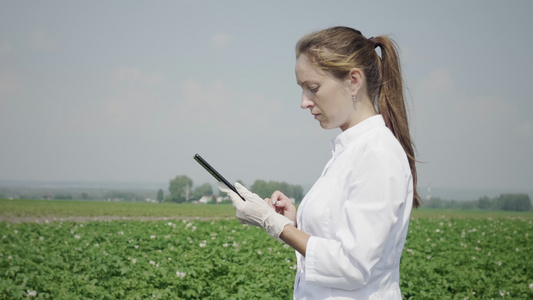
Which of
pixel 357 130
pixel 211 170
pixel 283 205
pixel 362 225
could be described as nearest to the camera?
pixel 362 225

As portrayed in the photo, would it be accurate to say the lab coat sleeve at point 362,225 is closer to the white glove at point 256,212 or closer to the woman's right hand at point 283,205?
the white glove at point 256,212

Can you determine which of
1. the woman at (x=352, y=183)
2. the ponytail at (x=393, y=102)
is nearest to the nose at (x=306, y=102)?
the woman at (x=352, y=183)

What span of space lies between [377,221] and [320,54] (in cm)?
65

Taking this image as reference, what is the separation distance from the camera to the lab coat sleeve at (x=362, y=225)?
5.34 feet

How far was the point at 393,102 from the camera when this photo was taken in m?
2.04

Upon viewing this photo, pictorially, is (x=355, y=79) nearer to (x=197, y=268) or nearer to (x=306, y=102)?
(x=306, y=102)

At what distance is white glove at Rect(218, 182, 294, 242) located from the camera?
1919mm

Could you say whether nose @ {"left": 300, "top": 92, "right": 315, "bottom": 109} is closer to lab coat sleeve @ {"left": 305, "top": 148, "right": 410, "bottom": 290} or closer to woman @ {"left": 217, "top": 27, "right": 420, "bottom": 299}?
woman @ {"left": 217, "top": 27, "right": 420, "bottom": 299}

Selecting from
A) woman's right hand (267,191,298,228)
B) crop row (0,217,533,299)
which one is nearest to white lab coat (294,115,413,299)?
woman's right hand (267,191,298,228)

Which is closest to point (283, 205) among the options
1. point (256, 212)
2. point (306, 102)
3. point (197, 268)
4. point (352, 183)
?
point (256, 212)

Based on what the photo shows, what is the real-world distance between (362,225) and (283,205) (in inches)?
32.4

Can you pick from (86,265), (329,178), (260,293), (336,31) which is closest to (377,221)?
(329,178)

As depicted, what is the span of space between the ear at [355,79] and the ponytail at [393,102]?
18 cm

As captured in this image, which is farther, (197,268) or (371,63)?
(197,268)
